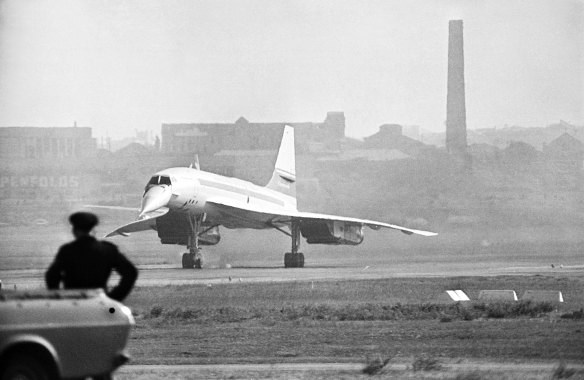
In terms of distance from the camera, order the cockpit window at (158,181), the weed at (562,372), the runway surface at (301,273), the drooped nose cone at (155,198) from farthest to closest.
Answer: the cockpit window at (158,181)
the drooped nose cone at (155,198)
the runway surface at (301,273)
the weed at (562,372)

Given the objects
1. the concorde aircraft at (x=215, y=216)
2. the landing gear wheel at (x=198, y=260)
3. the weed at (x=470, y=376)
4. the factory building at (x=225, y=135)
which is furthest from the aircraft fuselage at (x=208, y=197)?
the weed at (x=470, y=376)

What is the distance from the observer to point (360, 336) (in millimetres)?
27828

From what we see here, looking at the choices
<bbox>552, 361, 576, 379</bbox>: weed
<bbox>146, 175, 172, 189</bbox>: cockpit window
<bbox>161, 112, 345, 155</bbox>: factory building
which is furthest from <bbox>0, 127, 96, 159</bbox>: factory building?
<bbox>552, 361, 576, 379</bbox>: weed

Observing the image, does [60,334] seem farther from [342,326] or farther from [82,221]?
[342,326]

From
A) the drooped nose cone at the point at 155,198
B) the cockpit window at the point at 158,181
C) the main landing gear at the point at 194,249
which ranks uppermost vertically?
the cockpit window at the point at 158,181

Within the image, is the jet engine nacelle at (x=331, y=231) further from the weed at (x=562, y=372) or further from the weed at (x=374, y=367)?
the weed at (x=562, y=372)

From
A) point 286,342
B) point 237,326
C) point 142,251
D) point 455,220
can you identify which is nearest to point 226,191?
point 142,251

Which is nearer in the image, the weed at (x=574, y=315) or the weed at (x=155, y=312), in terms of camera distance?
the weed at (x=574, y=315)

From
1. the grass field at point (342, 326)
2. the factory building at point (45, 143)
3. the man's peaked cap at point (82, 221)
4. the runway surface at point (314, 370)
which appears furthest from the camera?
the factory building at point (45, 143)

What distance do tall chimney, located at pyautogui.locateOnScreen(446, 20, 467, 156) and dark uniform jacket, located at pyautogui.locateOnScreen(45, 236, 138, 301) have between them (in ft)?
235

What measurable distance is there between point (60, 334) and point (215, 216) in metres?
53.7

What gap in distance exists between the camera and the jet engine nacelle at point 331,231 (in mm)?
68500

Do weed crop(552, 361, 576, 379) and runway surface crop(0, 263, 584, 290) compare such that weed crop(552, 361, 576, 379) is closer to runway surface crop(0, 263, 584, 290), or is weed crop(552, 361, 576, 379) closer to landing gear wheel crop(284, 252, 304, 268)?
runway surface crop(0, 263, 584, 290)

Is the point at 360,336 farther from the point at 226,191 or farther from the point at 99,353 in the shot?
the point at 226,191
